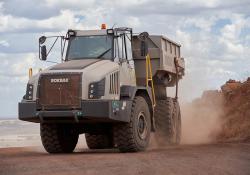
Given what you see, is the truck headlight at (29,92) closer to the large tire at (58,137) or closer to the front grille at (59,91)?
the front grille at (59,91)

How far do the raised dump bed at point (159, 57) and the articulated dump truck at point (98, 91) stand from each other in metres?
0.03

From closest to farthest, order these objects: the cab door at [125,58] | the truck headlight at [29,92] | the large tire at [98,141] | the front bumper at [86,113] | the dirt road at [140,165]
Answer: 1. the dirt road at [140,165]
2. the front bumper at [86,113]
3. the truck headlight at [29,92]
4. the cab door at [125,58]
5. the large tire at [98,141]

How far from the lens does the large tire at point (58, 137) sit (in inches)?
582

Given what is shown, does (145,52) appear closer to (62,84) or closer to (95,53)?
(95,53)

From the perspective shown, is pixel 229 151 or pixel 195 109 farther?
pixel 195 109

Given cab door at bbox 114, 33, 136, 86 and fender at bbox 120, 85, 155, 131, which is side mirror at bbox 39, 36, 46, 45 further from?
fender at bbox 120, 85, 155, 131

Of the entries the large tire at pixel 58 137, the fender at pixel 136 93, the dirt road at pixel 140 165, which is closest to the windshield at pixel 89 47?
the fender at pixel 136 93

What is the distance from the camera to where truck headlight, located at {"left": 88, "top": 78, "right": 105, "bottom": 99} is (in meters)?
13.5

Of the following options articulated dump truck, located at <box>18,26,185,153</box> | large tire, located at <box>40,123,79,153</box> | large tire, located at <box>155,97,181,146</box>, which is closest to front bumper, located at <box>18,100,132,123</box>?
articulated dump truck, located at <box>18,26,185,153</box>

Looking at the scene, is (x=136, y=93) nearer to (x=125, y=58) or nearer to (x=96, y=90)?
(x=125, y=58)

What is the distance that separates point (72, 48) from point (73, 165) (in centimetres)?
467

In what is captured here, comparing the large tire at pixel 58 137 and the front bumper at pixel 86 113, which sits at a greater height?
the front bumper at pixel 86 113

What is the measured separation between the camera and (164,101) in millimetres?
18203

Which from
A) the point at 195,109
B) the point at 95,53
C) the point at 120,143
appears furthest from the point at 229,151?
the point at 195,109
